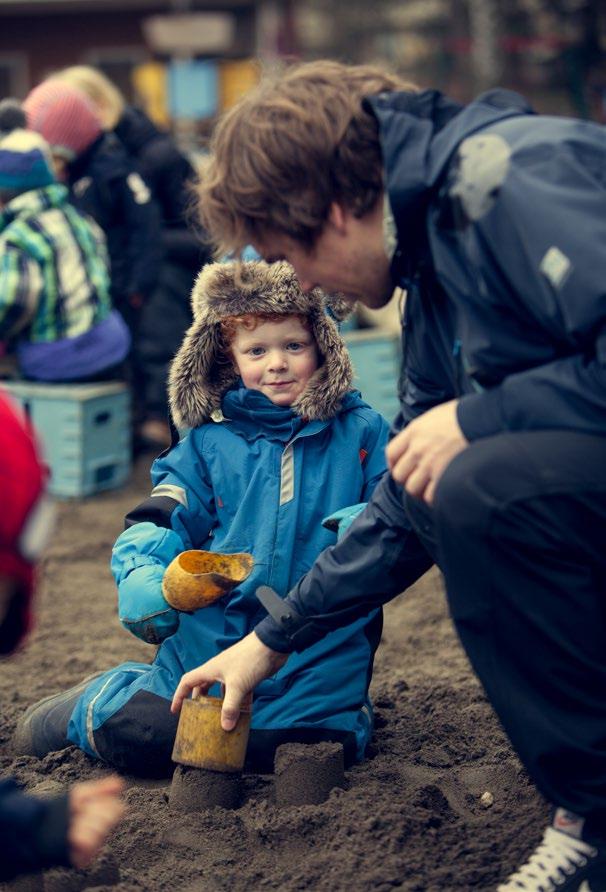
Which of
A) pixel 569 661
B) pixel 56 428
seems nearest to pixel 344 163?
pixel 569 661

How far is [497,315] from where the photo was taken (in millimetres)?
2201

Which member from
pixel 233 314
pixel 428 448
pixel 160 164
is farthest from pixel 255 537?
pixel 160 164

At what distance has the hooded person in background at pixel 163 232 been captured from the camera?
7273 mm

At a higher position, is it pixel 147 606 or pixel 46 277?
pixel 147 606

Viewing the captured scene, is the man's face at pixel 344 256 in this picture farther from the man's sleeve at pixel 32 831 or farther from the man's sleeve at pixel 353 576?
the man's sleeve at pixel 32 831

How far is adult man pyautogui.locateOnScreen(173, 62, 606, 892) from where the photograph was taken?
211 centimetres

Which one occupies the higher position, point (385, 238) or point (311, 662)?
point (385, 238)

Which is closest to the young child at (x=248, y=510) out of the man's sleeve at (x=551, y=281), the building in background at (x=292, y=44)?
the man's sleeve at (x=551, y=281)

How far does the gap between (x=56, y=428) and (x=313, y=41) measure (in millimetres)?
15219

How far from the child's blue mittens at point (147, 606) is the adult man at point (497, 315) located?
734 millimetres

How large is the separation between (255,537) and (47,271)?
3.52 m

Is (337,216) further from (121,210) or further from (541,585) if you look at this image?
(121,210)

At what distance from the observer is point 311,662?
9.93 ft

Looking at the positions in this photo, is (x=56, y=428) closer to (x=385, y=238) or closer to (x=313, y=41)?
(x=385, y=238)
